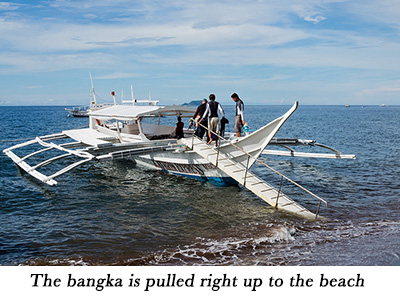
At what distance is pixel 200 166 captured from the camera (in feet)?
47.0

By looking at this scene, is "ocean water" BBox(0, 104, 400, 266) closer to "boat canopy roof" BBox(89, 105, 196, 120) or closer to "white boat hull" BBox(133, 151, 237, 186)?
"white boat hull" BBox(133, 151, 237, 186)

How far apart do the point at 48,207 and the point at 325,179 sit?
1217 centimetres

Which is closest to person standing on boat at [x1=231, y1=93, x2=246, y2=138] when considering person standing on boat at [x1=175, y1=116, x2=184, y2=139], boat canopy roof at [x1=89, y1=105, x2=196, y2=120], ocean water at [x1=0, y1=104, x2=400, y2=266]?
ocean water at [x1=0, y1=104, x2=400, y2=266]

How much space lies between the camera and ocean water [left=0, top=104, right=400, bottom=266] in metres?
8.09

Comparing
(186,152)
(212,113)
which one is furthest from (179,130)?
(212,113)

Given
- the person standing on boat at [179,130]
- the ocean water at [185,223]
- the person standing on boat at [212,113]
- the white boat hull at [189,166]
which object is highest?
the person standing on boat at [212,113]

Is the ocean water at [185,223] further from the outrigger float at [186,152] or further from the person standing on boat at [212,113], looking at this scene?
the person standing on boat at [212,113]

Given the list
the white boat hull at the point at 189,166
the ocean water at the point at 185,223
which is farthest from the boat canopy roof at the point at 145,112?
the ocean water at the point at 185,223

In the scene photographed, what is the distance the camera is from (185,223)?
10383 millimetres

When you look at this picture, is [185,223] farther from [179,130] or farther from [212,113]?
[179,130]

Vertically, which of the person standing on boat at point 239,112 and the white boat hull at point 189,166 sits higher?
the person standing on boat at point 239,112

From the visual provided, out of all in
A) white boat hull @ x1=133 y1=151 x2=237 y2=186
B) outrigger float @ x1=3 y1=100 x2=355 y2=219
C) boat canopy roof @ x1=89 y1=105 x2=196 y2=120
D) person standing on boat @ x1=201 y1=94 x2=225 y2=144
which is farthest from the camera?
boat canopy roof @ x1=89 y1=105 x2=196 y2=120

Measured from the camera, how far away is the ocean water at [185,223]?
26.5ft

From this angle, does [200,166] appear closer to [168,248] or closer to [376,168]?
[168,248]
